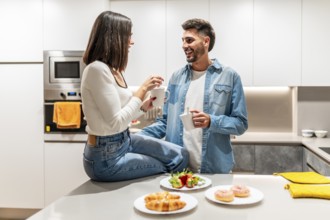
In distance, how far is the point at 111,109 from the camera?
1.41 m

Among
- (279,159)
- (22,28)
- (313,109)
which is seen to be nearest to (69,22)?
(22,28)

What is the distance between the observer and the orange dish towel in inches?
134

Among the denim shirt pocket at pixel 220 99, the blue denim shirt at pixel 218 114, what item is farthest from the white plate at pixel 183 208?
the denim shirt pocket at pixel 220 99

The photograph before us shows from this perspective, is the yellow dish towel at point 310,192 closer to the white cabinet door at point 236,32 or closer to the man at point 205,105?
the man at point 205,105

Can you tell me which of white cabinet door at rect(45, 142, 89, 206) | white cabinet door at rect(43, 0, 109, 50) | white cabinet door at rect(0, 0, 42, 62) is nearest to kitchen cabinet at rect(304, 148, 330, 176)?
white cabinet door at rect(45, 142, 89, 206)

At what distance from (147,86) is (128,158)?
1.14 ft

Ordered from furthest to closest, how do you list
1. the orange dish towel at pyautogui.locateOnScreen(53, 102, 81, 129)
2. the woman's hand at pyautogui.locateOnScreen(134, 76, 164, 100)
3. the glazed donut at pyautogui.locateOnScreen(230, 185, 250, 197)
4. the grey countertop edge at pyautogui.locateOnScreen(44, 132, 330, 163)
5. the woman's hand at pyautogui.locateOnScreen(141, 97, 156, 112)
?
the orange dish towel at pyautogui.locateOnScreen(53, 102, 81, 129), the grey countertop edge at pyautogui.locateOnScreen(44, 132, 330, 163), the woman's hand at pyautogui.locateOnScreen(141, 97, 156, 112), the woman's hand at pyautogui.locateOnScreen(134, 76, 164, 100), the glazed donut at pyautogui.locateOnScreen(230, 185, 250, 197)

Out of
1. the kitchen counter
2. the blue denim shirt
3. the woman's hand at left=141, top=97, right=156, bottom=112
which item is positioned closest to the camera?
the kitchen counter

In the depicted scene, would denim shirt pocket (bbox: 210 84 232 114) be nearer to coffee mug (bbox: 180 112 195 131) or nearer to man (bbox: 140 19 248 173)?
man (bbox: 140 19 248 173)

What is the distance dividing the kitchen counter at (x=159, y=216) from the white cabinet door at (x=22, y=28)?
96.0 inches

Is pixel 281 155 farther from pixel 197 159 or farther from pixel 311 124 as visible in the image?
pixel 197 159

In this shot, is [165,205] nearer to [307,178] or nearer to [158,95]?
[158,95]

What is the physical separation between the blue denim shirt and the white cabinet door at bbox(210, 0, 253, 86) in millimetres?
1568

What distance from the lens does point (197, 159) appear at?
77.5 inches
